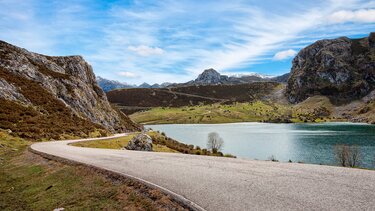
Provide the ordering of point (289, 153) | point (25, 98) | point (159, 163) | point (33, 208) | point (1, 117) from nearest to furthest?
point (33, 208), point (159, 163), point (1, 117), point (25, 98), point (289, 153)

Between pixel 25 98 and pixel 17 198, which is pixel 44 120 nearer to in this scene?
pixel 25 98

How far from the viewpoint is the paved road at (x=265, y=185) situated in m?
11.6

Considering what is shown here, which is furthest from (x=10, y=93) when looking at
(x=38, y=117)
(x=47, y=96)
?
(x=47, y=96)

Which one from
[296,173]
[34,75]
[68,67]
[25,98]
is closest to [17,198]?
[296,173]

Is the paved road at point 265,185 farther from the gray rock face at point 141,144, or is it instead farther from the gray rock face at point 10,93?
the gray rock face at point 10,93

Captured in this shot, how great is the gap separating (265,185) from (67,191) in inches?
483

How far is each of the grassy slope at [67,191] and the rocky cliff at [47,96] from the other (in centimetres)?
2775

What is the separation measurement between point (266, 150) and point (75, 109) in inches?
2112

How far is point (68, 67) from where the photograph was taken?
111 m

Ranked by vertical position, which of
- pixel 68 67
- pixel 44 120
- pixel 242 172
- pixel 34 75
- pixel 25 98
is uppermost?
pixel 68 67

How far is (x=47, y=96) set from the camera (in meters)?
73.5

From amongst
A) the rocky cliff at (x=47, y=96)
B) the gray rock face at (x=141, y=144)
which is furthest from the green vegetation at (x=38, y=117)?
the gray rock face at (x=141, y=144)

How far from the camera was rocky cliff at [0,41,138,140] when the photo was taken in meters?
58.8

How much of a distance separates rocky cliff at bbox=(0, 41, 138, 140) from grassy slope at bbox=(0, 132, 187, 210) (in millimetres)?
27747
